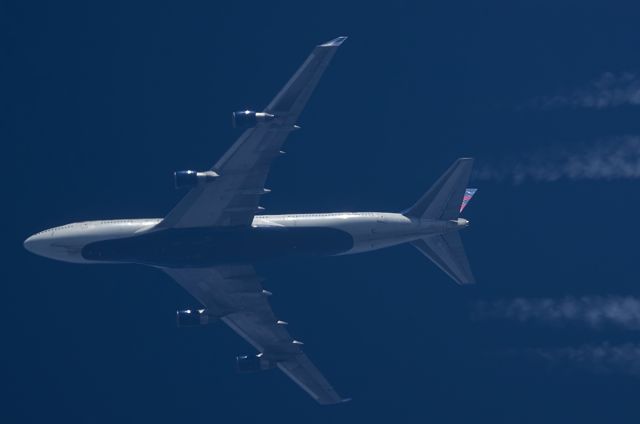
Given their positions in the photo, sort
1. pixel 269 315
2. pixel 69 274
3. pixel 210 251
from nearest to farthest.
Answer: pixel 210 251, pixel 269 315, pixel 69 274

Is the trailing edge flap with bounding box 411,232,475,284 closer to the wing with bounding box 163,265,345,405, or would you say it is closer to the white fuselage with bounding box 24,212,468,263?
the white fuselage with bounding box 24,212,468,263

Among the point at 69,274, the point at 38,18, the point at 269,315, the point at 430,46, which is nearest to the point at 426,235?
the point at 269,315

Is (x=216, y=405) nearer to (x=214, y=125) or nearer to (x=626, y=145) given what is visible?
(x=214, y=125)

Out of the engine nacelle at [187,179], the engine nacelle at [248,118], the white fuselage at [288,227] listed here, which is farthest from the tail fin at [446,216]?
the engine nacelle at [187,179]

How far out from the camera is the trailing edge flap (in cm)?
9425

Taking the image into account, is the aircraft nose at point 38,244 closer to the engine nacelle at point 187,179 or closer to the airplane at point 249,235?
the airplane at point 249,235

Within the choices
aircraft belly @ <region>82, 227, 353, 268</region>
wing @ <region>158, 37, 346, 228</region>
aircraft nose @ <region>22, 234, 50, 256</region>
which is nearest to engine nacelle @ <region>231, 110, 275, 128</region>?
wing @ <region>158, 37, 346, 228</region>

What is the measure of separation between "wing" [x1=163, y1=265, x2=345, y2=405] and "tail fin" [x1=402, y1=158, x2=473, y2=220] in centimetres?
1353

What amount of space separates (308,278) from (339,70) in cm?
1836

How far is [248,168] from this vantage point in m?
A: 88.7

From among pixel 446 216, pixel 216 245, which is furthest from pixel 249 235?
pixel 446 216

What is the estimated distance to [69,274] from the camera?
104 m

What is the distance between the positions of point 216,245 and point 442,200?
17.8 metres

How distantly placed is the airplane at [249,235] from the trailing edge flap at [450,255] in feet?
0.25
